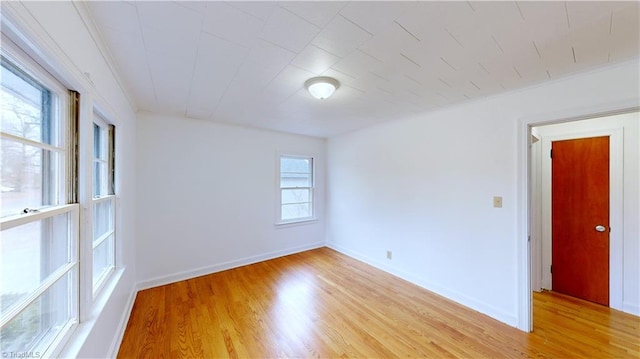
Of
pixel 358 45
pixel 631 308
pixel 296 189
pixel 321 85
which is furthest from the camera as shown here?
pixel 296 189

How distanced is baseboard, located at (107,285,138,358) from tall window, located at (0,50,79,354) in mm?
777

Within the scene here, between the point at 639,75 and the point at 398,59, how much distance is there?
1789 mm

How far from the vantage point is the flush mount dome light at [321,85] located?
2.00 metres

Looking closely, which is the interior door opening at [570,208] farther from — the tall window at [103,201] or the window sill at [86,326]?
the tall window at [103,201]

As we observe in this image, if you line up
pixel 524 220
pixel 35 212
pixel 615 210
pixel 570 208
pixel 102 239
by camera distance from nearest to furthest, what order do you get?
pixel 35 212 → pixel 102 239 → pixel 524 220 → pixel 615 210 → pixel 570 208

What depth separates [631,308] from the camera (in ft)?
7.86

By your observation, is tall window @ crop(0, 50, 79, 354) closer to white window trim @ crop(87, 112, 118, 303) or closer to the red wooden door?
white window trim @ crop(87, 112, 118, 303)

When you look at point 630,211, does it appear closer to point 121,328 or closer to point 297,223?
point 297,223

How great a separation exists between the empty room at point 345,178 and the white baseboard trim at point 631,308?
41 millimetres

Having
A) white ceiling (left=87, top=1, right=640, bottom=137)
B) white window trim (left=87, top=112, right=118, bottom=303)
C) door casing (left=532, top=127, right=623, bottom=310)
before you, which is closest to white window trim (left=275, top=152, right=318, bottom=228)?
white ceiling (left=87, top=1, right=640, bottom=137)

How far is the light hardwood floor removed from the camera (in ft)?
6.25

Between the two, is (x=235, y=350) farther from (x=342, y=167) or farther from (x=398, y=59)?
(x=342, y=167)

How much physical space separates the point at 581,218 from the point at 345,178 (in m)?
3.21

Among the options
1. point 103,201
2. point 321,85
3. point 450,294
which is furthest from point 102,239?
point 450,294
